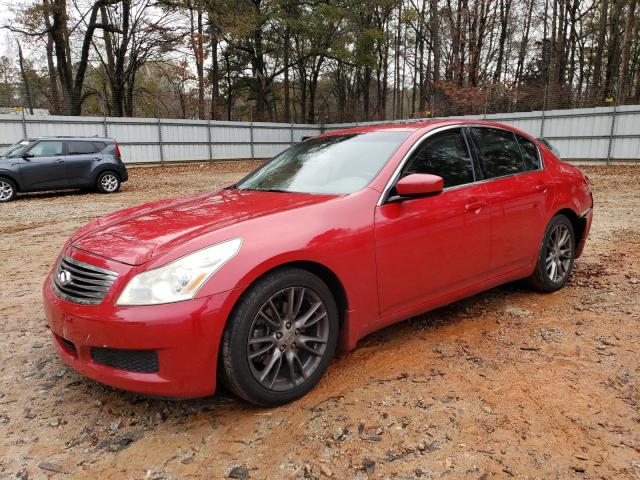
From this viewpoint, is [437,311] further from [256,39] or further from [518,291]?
[256,39]

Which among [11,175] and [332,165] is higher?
[332,165]

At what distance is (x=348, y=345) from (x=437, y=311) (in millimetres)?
1364

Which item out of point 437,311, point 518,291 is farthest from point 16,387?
point 518,291

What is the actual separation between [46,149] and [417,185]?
11.9 metres

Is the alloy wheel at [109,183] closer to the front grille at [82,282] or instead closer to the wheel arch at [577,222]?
the front grille at [82,282]

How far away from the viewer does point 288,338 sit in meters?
2.49

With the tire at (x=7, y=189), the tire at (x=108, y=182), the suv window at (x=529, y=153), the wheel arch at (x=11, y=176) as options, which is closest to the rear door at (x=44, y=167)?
the wheel arch at (x=11, y=176)

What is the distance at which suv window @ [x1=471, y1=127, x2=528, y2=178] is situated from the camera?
3.65 meters

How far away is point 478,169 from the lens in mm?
3531

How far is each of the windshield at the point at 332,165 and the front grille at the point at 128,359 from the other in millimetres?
1437

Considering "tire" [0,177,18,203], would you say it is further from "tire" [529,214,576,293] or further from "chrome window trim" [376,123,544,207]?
"tire" [529,214,576,293]

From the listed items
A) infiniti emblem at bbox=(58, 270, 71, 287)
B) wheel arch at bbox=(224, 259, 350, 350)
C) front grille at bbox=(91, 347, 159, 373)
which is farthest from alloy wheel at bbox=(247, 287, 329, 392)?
infiniti emblem at bbox=(58, 270, 71, 287)

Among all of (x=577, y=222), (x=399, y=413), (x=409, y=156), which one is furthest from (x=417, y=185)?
(x=577, y=222)

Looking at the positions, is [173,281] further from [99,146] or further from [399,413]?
[99,146]
